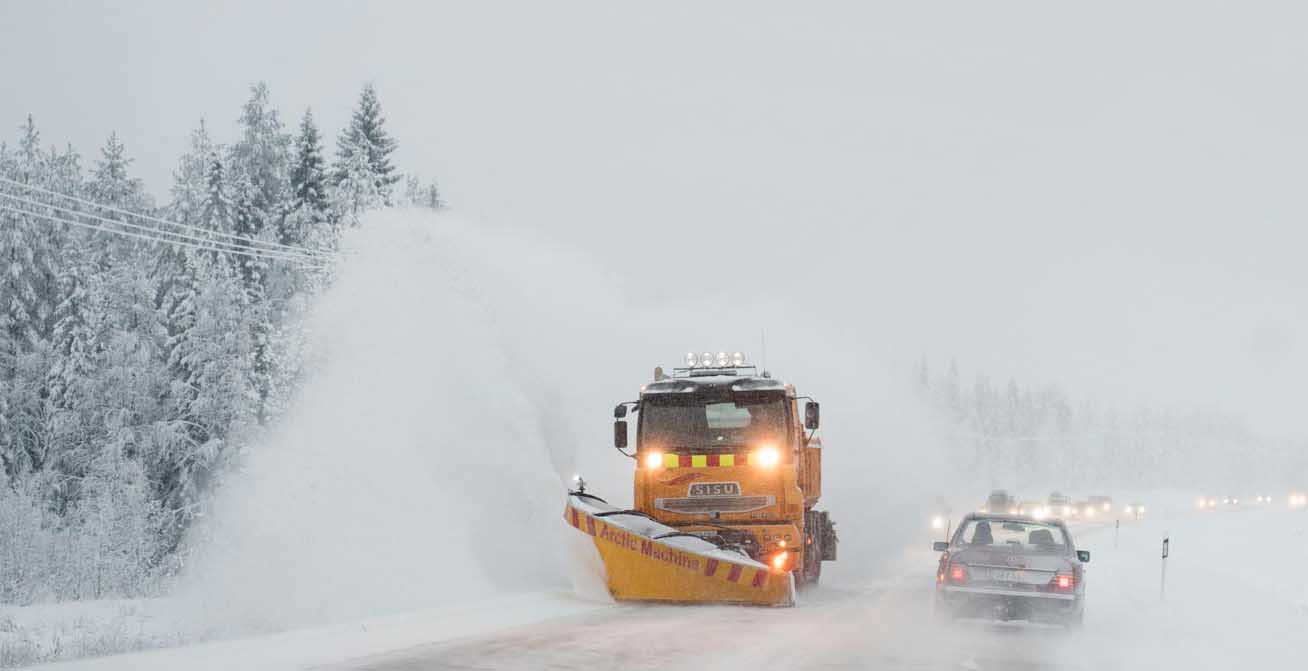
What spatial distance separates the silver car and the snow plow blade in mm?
2281

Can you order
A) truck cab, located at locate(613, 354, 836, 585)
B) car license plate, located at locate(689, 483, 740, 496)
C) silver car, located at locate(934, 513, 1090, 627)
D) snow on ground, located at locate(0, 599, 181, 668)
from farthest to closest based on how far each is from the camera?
car license plate, located at locate(689, 483, 740, 496) < truck cab, located at locate(613, 354, 836, 585) < silver car, located at locate(934, 513, 1090, 627) < snow on ground, located at locate(0, 599, 181, 668)

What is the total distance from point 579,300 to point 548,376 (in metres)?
2.30

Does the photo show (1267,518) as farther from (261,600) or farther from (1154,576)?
(261,600)

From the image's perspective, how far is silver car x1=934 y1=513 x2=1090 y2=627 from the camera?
47.2 feet

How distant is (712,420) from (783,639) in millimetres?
5243

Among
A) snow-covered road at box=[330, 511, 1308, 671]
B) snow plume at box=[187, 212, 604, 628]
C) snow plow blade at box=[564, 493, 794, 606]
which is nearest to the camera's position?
snow-covered road at box=[330, 511, 1308, 671]

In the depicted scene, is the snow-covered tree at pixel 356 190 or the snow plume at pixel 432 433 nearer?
the snow plume at pixel 432 433

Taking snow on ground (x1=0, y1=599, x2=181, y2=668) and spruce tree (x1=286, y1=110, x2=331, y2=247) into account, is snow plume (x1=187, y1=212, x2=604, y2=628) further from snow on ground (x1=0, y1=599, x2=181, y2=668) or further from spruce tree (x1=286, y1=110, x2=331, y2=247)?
spruce tree (x1=286, y1=110, x2=331, y2=247)

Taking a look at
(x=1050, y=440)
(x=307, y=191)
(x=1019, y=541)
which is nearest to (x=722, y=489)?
(x=1019, y=541)

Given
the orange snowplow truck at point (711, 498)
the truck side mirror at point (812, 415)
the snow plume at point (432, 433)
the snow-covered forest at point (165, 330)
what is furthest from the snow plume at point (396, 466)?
the snow-covered forest at point (165, 330)

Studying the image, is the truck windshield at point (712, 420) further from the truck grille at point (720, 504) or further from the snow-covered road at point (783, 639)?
the snow-covered road at point (783, 639)

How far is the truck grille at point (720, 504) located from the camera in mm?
16938

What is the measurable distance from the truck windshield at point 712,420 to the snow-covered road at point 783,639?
2.40 metres

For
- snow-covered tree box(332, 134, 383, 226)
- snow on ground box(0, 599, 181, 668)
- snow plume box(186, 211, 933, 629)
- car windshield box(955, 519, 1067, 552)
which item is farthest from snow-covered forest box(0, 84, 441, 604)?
car windshield box(955, 519, 1067, 552)
